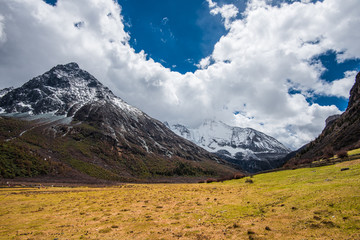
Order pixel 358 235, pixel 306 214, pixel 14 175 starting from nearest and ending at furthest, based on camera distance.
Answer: pixel 358 235 → pixel 306 214 → pixel 14 175

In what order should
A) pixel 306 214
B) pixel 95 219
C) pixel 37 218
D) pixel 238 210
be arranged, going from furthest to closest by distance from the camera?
pixel 37 218, pixel 95 219, pixel 238 210, pixel 306 214

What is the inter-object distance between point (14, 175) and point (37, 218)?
91.1 m

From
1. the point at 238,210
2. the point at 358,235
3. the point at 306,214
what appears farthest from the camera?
the point at 238,210

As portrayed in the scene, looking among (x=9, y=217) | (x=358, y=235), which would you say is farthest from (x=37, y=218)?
(x=358, y=235)

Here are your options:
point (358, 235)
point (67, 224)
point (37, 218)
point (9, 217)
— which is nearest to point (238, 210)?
point (358, 235)

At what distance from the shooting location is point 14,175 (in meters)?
93.7

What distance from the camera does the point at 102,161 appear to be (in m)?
195

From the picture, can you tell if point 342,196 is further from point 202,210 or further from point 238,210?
point 202,210

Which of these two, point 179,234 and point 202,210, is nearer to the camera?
point 179,234

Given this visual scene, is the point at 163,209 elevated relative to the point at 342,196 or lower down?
lower down

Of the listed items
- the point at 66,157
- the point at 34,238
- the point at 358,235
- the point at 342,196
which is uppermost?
the point at 66,157

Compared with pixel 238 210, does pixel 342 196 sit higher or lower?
higher

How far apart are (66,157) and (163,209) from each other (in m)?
162

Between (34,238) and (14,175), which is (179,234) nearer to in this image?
(34,238)
